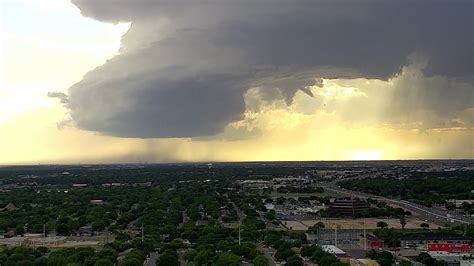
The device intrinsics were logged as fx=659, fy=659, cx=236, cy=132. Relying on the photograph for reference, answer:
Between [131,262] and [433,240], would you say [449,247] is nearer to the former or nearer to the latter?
[433,240]

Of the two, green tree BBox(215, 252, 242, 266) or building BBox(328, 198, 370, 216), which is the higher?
building BBox(328, 198, 370, 216)

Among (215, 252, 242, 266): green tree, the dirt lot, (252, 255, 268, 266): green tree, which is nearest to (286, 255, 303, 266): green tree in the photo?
(252, 255, 268, 266): green tree

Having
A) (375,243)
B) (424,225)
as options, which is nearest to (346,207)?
(424,225)

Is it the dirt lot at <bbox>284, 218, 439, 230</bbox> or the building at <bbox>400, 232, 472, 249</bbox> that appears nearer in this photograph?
the building at <bbox>400, 232, 472, 249</bbox>

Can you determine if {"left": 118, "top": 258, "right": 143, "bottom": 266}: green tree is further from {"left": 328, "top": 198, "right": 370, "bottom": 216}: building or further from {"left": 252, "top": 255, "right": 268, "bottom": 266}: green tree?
{"left": 328, "top": 198, "right": 370, "bottom": 216}: building

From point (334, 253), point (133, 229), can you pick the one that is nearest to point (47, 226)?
point (133, 229)

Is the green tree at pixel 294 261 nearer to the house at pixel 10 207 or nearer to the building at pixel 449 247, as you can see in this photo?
the building at pixel 449 247

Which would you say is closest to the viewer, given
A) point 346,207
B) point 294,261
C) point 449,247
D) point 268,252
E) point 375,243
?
point 294,261

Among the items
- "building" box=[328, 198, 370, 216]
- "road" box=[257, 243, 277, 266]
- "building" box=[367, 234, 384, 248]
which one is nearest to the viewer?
"road" box=[257, 243, 277, 266]

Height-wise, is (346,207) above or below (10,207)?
above
